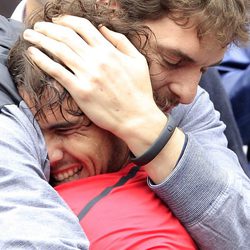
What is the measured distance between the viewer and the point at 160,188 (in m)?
1.05

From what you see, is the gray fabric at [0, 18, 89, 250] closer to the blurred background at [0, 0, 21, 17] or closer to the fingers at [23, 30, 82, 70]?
the fingers at [23, 30, 82, 70]

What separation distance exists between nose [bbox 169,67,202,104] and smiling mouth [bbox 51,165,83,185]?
0.23 meters

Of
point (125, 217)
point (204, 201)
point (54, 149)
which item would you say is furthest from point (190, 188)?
point (54, 149)

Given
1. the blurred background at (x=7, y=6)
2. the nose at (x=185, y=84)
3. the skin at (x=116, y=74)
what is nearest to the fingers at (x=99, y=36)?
the skin at (x=116, y=74)

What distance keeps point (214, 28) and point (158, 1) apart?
0.11 m

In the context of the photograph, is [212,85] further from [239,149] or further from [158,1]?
[158,1]

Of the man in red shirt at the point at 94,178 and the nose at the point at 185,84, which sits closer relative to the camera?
the man in red shirt at the point at 94,178

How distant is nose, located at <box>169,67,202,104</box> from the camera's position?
3.76 feet

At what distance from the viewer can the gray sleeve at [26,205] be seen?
32.9 inches

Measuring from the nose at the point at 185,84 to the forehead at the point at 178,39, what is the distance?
5 cm

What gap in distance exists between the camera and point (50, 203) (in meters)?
0.89

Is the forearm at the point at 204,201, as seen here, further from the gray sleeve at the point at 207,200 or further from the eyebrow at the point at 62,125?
the eyebrow at the point at 62,125

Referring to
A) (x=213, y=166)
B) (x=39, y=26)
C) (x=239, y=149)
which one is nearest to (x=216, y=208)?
(x=213, y=166)

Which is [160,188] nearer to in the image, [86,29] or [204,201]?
[204,201]
